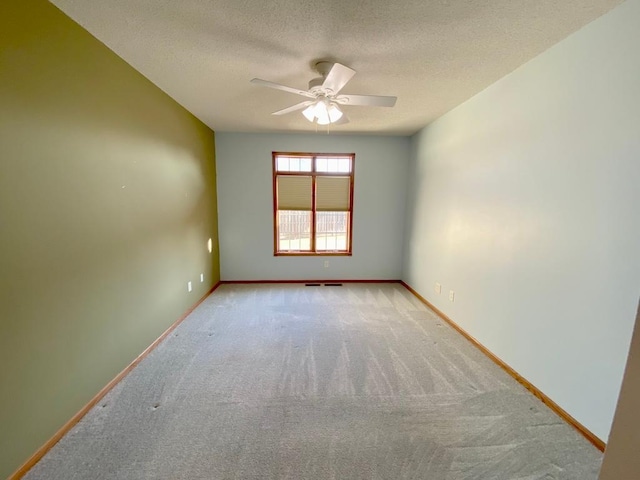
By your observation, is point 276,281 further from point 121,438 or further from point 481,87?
point 481,87

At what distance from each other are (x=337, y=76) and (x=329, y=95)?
1.04ft

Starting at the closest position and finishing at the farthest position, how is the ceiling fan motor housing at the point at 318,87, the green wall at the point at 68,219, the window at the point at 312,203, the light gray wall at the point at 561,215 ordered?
1. the green wall at the point at 68,219
2. the light gray wall at the point at 561,215
3. the ceiling fan motor housing at the point at 318,87
4. the window at the point at 312,203

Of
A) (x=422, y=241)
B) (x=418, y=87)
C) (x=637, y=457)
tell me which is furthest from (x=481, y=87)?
(x=637, y=457)

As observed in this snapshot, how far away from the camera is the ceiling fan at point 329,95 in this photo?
5.89ft

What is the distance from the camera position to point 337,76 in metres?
1.81

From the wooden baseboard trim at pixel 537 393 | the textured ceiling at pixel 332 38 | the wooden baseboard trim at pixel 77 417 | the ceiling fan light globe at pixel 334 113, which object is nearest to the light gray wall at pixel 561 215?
the wooden baseboard trim at pixel 537 393

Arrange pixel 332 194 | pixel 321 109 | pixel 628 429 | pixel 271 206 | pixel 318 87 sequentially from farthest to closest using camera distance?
1. pixel 332 194
2. pixel 271 206
3. pixel 321 109
4. pixel 318 87
5. pixel 628 429

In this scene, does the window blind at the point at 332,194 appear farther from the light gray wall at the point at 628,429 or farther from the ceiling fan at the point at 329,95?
the light gray wall at the point at 628,429

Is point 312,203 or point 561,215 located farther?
point 312,203

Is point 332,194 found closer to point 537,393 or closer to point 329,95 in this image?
point 329,95

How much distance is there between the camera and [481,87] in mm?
2391

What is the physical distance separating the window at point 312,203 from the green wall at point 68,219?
2.01 meters

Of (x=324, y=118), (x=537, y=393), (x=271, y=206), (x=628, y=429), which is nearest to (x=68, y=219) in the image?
(x=324, y=118)

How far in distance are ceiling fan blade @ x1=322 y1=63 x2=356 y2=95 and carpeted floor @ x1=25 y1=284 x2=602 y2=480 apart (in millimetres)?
2240
